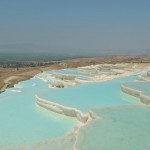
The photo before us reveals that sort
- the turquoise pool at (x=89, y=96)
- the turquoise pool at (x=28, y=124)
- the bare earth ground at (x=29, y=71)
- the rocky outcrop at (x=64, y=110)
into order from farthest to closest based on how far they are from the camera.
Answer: the bare earth ground at (x=29, y=71) < the turquoise pool at (x=89, y=96) < the rocky outcrop at (x=64, y=110) < the turquoise pool at (x=28, y=124)

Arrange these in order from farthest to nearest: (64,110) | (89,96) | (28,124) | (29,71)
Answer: (29,71) < (89,96) < (64,110) < (28,124)

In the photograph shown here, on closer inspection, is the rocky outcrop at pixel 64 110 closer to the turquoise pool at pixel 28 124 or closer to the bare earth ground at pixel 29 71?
the turquoise pool at pixel 28 124

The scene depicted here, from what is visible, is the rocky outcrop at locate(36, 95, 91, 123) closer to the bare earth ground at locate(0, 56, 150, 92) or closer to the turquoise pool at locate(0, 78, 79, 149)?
the turquoise pool at locate(0, 78, 79, 149)

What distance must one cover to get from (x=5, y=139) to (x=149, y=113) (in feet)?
12.5

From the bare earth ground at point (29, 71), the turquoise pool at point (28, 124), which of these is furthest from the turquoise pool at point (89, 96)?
the bare earth ground at point (29, 71)

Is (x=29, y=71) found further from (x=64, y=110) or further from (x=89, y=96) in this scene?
(x=64, y=110)

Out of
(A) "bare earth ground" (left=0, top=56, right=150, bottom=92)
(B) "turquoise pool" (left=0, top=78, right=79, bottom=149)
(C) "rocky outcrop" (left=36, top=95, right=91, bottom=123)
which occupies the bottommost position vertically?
(A) "bare earth ground" (left=0, top=56, right=150, bottom=92)

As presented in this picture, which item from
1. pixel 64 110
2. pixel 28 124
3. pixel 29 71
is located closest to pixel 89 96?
pixel 64 110

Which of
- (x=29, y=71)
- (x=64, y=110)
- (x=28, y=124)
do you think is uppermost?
(x=64, y=110)

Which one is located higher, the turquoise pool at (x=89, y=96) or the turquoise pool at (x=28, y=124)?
the turquoise pool at (x=89, y=96)

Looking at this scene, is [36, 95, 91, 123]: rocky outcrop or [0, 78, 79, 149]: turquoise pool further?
[36, 95, 91, 123]: rocky outcrop

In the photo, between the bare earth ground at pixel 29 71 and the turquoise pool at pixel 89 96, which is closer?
the turquoise pool at pixel 89 96

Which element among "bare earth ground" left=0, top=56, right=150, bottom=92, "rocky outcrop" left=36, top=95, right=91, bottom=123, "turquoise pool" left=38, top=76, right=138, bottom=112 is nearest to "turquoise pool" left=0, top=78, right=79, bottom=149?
"rocky outcrop" left=36, top=95, right=91, bottom=123

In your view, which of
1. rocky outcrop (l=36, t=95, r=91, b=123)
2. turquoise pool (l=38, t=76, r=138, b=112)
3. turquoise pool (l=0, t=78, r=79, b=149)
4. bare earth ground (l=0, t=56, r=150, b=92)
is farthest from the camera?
bare earth ground (l=0, t=56, r=150, b=92)
